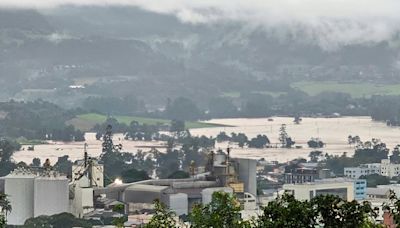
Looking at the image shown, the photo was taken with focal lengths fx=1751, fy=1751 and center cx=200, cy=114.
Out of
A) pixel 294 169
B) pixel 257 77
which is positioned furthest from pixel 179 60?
pixel 294 169

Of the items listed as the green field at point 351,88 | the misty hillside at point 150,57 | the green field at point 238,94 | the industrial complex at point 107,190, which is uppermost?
the misty hillside at point 150,57

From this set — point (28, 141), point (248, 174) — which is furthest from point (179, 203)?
point (28, 141)

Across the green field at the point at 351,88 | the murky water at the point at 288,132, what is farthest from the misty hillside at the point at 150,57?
the murky water at the point at 288,132

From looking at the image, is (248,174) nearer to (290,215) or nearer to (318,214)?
(318,214)

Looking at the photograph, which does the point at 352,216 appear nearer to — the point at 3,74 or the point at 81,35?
the point at 3,74

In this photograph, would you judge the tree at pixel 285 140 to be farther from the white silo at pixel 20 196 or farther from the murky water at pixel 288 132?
the white silo at pixel 20 196
